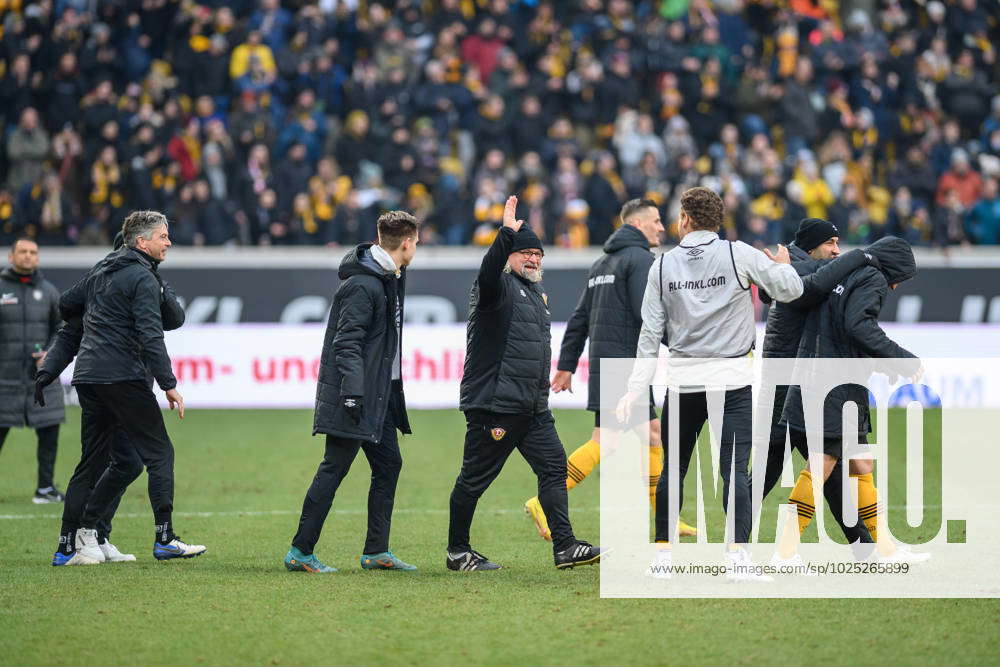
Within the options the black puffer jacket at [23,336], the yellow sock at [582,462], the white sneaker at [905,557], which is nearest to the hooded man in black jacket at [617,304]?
the yellow sock at [582,462]

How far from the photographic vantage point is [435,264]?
1866 cm

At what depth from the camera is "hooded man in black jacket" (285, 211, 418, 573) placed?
7844mm

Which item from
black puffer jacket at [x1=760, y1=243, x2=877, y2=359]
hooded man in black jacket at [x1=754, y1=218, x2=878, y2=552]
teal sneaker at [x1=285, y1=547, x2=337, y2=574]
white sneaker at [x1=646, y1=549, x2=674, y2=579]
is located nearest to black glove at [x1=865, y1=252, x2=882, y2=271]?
black puffer jacket at [x1=760, y1=243, x2=877, y2=359]

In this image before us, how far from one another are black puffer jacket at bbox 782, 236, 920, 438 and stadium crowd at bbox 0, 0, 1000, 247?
12.3 m

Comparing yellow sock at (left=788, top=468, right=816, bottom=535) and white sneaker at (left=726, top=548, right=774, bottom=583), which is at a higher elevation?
yellow sock at (left=788, top=468, right=816, bottom=535)

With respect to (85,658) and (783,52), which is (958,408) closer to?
(783,52)

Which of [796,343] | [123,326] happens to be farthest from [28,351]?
[796,343]

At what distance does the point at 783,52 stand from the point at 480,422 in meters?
16.5

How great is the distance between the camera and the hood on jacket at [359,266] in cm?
800

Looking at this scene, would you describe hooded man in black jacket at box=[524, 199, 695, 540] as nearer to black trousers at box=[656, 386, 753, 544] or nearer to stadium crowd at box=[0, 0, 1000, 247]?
black trousers at box=[656, 386, 753, 544]

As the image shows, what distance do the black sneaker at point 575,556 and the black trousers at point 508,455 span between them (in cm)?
3

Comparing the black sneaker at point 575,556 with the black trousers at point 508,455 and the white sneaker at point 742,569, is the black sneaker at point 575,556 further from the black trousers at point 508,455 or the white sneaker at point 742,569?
the white sneaker at point 742,569

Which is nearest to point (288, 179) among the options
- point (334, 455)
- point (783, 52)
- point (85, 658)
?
point (783, 52)

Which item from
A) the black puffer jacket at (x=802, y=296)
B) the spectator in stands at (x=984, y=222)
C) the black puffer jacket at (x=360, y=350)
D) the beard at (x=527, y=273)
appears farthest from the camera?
the spectator in stands at (x=984, y=222)
